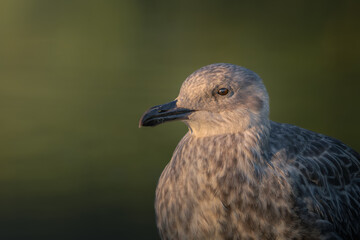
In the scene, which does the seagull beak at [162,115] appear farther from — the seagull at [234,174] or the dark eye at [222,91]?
the dark eye at [222,91]

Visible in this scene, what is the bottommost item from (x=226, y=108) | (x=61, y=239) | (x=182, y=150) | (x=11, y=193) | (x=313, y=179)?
(x=61, y=239)

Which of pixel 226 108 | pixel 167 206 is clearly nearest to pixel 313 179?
pixel 226 108

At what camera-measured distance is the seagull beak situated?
156 cm

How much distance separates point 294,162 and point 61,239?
1.85 meters

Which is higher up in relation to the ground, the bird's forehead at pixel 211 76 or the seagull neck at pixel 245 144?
the bird's forehead at pixel 211 76

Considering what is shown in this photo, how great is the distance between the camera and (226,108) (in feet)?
5.19

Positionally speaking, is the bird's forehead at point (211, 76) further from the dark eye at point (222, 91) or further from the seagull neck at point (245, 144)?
the seagull neck at point (245, 144)

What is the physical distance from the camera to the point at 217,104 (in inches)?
62.2

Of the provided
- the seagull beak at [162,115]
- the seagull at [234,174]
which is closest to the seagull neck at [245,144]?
the seagull at [234,174]

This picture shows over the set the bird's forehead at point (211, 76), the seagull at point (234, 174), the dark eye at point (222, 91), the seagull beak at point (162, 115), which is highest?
the bird's forehead at point (211, 76)

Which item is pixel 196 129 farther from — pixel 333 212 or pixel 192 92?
pixel 333 212

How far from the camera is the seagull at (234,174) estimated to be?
1.54 metres

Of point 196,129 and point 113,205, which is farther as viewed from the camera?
point 113,205

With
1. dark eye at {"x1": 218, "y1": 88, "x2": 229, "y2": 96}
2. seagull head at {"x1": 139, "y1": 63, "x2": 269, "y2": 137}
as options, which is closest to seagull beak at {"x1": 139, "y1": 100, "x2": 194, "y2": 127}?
seagull head at {"x1": 139, "y1": 63, "x2": 269, "y2": 137}
